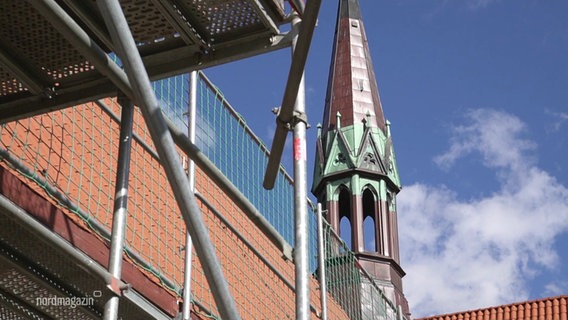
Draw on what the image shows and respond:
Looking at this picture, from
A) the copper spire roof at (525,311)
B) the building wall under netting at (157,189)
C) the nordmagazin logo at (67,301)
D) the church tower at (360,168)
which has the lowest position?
the nordmagazin logo at (67,301)

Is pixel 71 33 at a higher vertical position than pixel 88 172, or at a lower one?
lower

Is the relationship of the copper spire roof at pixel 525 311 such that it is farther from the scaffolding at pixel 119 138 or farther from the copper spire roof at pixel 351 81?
the scaffolding at pixel 119 138

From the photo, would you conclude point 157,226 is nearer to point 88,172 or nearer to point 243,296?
point 88,172

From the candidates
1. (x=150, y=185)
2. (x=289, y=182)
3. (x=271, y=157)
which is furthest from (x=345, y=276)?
(x=271, y=157)

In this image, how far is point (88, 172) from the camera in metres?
8.20

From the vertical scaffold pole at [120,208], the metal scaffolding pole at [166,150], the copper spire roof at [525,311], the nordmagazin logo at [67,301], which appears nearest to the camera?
the metal scaffolding pole at [166,150]

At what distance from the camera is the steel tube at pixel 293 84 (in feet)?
17.6

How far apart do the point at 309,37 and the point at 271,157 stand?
0.99 meters

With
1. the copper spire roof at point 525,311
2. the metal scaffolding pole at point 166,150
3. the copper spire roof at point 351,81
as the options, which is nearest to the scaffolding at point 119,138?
the metal scaffolding pole at point 166,150

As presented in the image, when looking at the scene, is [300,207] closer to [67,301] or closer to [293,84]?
[293,84]

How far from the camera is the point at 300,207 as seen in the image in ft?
18.6

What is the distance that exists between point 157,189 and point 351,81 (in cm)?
2540

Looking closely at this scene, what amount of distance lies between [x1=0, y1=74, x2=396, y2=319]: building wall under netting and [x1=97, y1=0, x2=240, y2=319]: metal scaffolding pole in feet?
4.24

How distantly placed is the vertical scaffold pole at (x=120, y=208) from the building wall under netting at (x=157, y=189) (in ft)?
1.73
